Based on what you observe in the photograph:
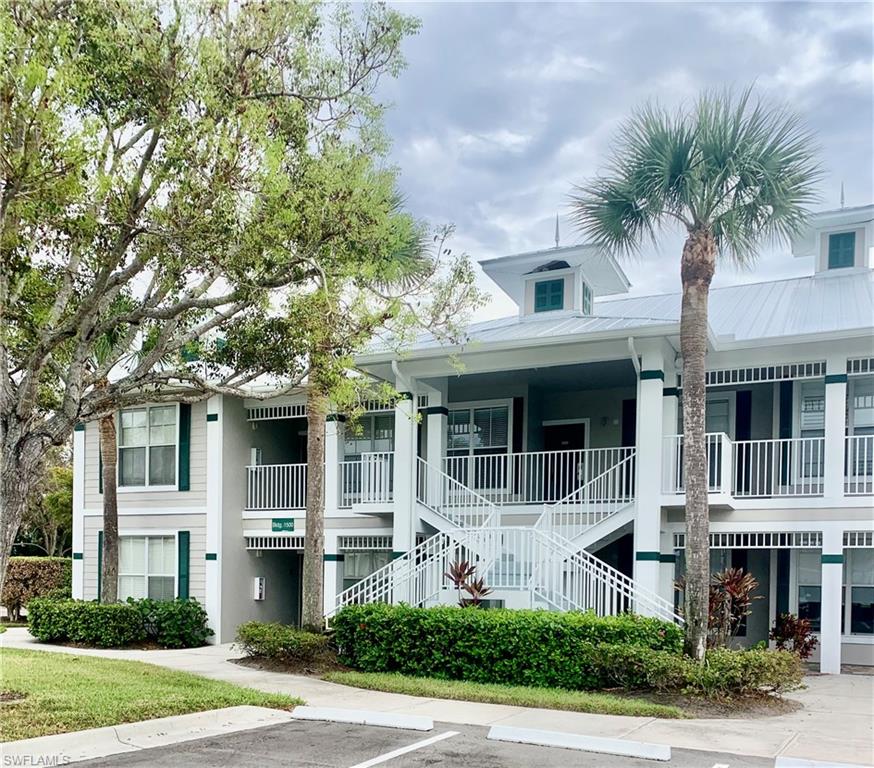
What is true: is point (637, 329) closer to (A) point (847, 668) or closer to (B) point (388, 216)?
(B) point (388, 216)

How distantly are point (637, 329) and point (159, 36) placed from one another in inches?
330

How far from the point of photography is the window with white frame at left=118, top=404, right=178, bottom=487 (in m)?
20.7

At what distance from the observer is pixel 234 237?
34.0 feet

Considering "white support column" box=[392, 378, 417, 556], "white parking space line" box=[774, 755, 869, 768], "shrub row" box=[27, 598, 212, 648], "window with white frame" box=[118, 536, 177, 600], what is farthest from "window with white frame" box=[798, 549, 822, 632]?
"window with white frame" box=[118, 536, 177, 600]

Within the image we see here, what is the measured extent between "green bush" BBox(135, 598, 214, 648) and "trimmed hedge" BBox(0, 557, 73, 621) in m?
6.86

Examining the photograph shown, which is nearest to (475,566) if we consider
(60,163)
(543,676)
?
(543,676)

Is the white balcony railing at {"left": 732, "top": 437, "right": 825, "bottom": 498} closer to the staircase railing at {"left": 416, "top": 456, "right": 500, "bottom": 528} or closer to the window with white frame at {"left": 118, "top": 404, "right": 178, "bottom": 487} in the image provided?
the staircase railing at {"left": 416, "top": 456, "right": 500, "bottom": 528}

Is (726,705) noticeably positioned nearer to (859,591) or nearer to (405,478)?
(859,591)

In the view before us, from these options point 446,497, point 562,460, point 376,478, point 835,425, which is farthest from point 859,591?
point 376,478

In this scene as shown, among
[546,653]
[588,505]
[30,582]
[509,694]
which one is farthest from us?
[30,582]

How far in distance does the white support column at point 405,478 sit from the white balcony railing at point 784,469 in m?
5.60

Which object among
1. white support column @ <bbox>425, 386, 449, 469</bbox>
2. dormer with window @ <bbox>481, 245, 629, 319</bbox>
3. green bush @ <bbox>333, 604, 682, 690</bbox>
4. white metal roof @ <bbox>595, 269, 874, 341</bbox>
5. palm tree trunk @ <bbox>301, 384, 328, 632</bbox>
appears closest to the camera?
green bush @ <bbox>333, 604, 682, 690</bbox>

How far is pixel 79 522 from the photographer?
21719 millimetres

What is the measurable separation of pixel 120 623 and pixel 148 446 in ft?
14.4
